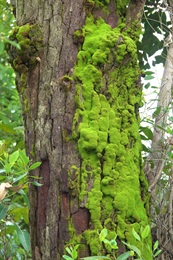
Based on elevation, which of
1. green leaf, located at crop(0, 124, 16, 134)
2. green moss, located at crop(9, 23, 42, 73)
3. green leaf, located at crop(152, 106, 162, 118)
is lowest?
green leaf, located at crop(0, 124, 16, 134)

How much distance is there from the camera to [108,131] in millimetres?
2320

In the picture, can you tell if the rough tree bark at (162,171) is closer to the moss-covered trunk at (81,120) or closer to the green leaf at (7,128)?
the moss-covered trunk at (81,120)

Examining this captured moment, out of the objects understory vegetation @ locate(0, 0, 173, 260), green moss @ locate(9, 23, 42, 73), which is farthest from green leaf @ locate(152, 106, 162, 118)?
green moss @ locate(9, 23, 42, 73)

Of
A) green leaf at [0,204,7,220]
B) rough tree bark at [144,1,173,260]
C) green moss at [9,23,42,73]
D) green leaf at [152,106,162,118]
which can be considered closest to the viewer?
green leaf at [0,204,7,220]

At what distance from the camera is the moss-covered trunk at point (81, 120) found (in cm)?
218

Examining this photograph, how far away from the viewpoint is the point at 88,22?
8.12ft

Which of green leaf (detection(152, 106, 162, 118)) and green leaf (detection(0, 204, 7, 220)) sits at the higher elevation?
green leaf (detection(152, 106, 162, 118))

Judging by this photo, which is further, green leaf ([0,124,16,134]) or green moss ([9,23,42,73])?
green leaf ([0,124,16,134])

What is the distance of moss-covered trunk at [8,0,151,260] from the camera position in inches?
85.9

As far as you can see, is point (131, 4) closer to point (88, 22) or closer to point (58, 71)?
point (88, 22)

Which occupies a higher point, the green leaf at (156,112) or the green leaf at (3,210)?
the green leaf at (156,112)

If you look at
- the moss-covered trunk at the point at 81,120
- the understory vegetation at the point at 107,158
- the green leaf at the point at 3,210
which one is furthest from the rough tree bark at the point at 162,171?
the green leaf at the point at 3,210

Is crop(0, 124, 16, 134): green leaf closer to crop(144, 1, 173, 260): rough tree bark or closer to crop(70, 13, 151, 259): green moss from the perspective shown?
crop(70, 13, 151, 259): green moss

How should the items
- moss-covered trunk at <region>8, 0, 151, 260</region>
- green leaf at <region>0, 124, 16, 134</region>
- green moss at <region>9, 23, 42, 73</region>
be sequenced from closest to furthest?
moss-covered trunk at <region>8, 0, 151, 260</region> → green moss at <region>9, 23, 42, 73</region> → green leaf at <region>0, 124, 16, 134</region>
